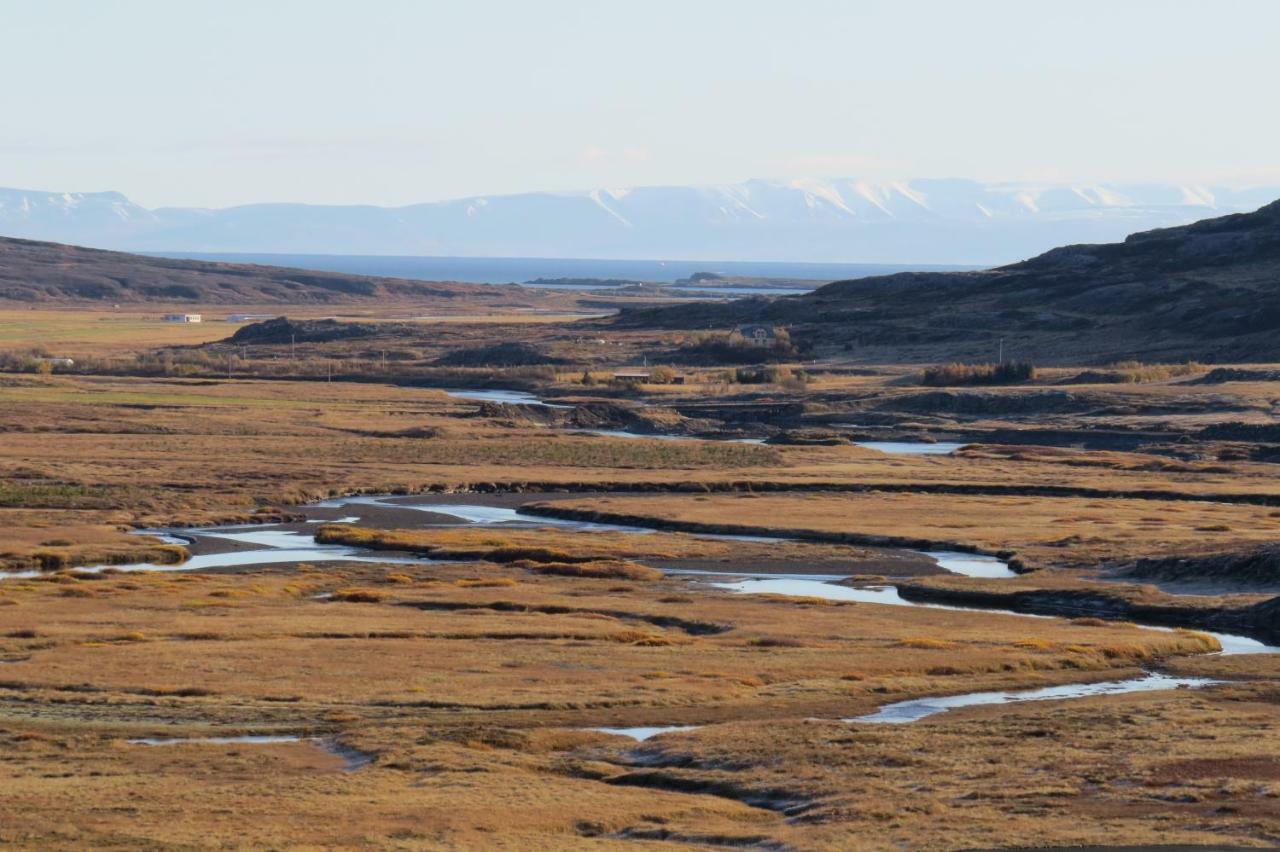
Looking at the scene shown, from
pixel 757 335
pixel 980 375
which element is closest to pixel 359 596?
pixel 980 375

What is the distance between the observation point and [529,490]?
277 feet

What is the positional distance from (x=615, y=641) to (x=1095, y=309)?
138m

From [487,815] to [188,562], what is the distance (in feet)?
114

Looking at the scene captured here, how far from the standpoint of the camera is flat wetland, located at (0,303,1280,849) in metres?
29.1

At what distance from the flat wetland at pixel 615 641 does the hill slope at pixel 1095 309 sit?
58844mm

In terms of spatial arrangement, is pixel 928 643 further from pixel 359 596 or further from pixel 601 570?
pixel 359 596

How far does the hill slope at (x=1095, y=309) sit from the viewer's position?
530ft

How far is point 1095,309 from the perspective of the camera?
17650 centimetres

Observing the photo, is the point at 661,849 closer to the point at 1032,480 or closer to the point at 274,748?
the point at 274,748

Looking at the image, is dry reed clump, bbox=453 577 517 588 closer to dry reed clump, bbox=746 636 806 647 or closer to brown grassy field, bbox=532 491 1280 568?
dry reed clump, bbox=746 636 806 647

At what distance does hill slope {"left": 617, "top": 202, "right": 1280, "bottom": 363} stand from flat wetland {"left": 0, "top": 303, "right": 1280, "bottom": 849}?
58844 millimetres

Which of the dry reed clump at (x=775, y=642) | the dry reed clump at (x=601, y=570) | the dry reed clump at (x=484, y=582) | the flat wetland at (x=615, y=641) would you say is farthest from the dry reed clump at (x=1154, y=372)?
the dry reed clump at (x=775, y=642)

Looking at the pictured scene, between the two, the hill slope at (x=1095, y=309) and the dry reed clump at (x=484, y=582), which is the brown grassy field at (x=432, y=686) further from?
the hill slope at (x=1095, y=309)

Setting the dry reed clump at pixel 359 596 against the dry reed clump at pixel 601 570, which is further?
the dry reed clump at pixel 601 570
